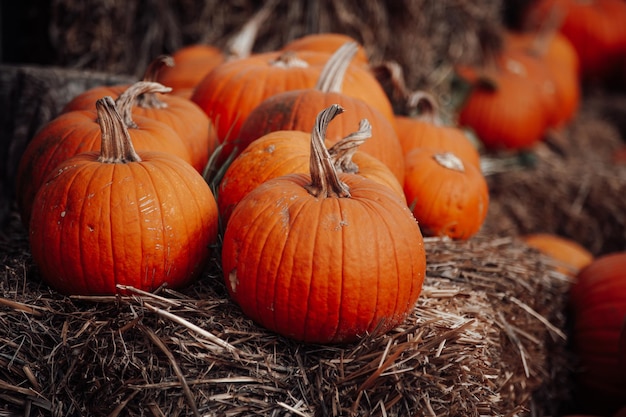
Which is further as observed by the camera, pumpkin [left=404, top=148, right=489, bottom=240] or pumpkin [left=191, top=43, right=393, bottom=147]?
pumpkin [left=191, top=43, right=393, bottom=147]

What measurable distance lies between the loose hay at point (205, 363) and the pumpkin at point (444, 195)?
701 mm

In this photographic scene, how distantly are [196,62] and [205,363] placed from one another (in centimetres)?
243

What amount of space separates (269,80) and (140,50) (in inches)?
74.5

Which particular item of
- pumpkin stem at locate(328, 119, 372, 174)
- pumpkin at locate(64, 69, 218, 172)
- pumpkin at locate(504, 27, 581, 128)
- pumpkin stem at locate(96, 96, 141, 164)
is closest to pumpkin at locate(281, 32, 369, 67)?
pumpkin at locate(64, 69, 218, 172)

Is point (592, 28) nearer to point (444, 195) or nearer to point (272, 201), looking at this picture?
point (444, 195)

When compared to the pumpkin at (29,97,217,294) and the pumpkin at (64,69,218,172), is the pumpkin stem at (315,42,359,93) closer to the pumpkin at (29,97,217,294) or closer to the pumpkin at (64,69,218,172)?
the pumpkin at (64,69,218,172)

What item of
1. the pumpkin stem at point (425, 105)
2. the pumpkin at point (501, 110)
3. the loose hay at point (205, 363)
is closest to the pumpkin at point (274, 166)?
the loose hay at point (205, 363)

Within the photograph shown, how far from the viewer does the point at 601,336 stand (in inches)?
120

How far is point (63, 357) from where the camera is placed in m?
1.91

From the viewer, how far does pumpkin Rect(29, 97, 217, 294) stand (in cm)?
203

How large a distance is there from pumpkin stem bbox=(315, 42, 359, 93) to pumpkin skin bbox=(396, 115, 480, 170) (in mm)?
695

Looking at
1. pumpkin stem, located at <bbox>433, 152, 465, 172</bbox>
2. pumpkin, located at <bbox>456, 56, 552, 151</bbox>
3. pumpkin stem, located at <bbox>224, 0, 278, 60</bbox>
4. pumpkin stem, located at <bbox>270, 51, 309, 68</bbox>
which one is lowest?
pumpkin, located at <bbox>456, 56, 552, 151</bbox>

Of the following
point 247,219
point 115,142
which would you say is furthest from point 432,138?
point 115,142

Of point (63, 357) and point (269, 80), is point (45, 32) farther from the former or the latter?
point (63, 357)
